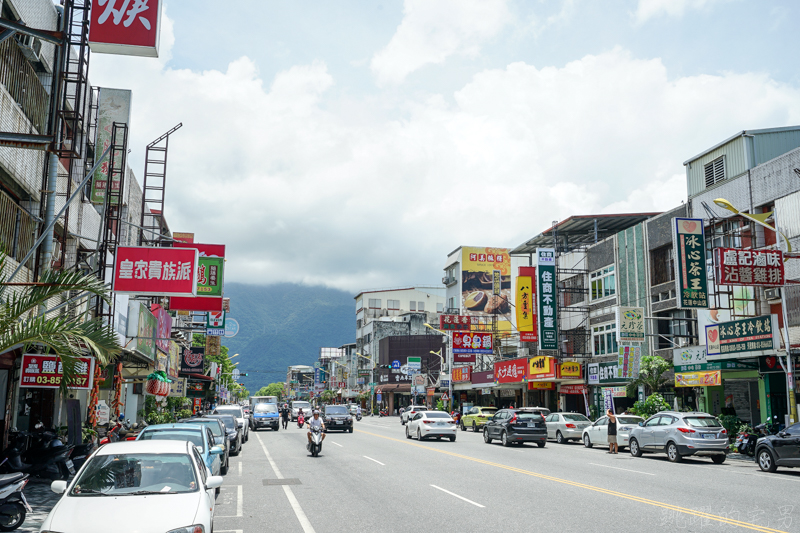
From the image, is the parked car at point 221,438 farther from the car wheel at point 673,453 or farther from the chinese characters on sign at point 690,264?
the chinese characters on sign at point 690,264

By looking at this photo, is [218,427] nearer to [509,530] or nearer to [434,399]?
[509,530]

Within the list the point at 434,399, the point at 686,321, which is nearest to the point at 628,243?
the point at 686,321

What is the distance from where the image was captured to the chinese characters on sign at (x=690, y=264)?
27672 mm

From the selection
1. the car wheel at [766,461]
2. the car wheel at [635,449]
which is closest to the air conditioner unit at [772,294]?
the car wheel at [635,449]

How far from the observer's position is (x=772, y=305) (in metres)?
26.8

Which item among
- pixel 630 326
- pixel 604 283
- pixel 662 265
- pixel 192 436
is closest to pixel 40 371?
pixel 192 436

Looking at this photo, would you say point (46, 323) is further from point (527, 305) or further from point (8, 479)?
point (527, 305)

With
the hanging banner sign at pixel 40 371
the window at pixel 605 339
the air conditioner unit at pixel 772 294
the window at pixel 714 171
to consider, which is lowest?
the hanging banner sign at pixel 40 371

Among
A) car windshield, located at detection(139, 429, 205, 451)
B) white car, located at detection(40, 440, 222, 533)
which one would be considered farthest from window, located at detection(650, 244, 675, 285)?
white car, located at detection(40, 440, 222, 533)

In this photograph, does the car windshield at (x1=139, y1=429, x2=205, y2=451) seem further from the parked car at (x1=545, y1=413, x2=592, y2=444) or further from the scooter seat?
the parked car at (x1=545, y1=413, x2=592, y2=444)

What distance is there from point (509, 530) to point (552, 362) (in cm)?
3326

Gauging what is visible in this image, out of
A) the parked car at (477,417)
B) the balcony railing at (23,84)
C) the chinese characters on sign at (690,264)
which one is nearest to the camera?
the balcony railing at (23,84)

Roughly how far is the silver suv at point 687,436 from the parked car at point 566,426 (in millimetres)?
9190

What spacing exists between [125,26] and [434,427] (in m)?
22.8
